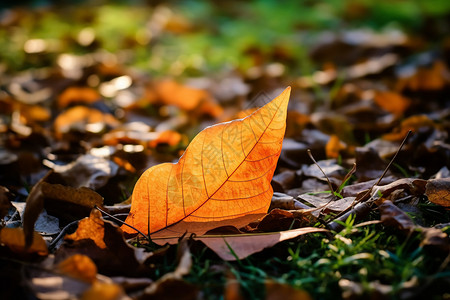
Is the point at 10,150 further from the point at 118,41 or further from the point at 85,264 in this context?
the point at 118,41

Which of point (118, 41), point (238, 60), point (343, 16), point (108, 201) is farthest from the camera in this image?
point (343, 16)

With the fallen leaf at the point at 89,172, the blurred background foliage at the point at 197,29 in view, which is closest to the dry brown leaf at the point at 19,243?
the fallen leaf at the point at 89,172

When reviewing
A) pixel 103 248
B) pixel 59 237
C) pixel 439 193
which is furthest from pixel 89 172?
pixel 439 193

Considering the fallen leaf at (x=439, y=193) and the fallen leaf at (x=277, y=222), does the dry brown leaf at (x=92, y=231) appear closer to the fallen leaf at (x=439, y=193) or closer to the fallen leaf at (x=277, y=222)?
the fallen leaf at (x=277, y=222)

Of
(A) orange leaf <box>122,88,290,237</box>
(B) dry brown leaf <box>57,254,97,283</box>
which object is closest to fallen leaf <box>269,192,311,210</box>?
(A) orange leaf <box>122,88,290,237</box>

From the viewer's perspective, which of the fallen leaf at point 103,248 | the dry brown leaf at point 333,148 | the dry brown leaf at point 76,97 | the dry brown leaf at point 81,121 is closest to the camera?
the fallen leaf at point 103,248

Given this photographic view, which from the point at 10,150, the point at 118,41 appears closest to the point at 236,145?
the point at 10,150

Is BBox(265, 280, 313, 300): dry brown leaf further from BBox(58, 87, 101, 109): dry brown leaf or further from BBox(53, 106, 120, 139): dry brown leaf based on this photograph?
BBox(58, 87, 101, 109): dry brown leaf
